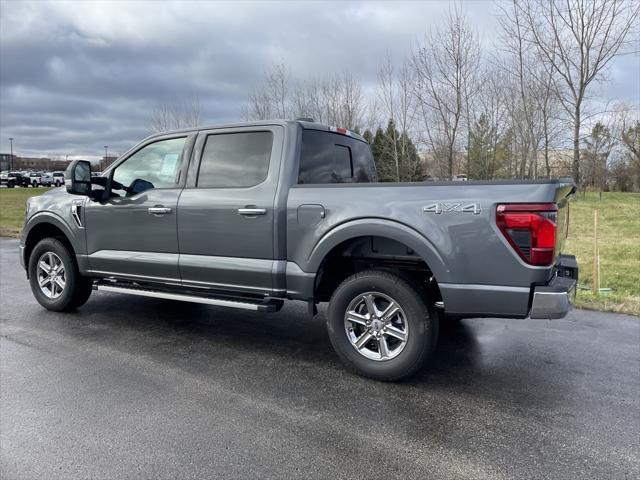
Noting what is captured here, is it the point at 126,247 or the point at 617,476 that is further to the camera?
the point at 126,247

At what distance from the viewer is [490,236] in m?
3.34

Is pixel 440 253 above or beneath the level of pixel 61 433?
above

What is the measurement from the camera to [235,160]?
4543mm

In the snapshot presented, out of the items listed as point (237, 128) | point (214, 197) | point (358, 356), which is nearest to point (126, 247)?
point (214, 197)

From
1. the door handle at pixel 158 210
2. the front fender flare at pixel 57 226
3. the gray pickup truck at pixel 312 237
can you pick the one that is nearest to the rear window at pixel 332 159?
the gray pickup truck at pixel 312 237

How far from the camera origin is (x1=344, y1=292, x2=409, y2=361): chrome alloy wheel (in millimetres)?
3795

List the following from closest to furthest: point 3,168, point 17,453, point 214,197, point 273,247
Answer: point 17,453 < point 273,247 < point 214,197 < point 3,168

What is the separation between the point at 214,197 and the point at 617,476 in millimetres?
3515

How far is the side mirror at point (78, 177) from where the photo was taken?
4941 mm

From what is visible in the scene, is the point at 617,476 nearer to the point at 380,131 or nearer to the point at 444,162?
the point at 444,162

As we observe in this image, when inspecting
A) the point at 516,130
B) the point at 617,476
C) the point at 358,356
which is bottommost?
the point at 617,476

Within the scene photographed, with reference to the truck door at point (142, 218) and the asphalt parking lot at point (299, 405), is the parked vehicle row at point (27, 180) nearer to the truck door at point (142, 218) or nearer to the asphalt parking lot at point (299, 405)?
the truck door at point (142, 218)

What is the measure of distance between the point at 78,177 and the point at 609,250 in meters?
10.4

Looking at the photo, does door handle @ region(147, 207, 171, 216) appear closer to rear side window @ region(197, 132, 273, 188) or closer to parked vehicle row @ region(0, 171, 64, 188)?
rear side window @ region(197, 132, 273, 188)
